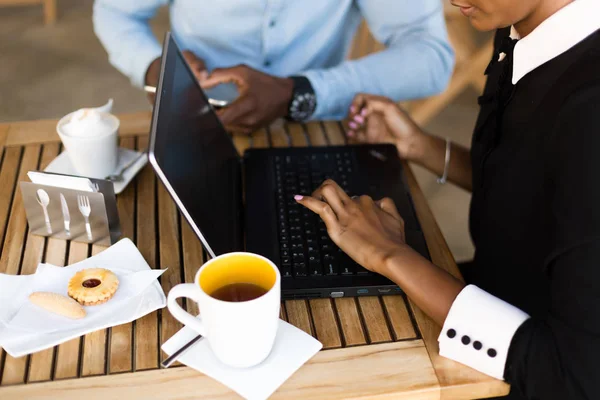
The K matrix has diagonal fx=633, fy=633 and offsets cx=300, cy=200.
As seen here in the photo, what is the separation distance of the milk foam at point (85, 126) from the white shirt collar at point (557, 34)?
669 mm

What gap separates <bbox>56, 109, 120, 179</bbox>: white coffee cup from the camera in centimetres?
103

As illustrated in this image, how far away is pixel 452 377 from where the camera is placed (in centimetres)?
77

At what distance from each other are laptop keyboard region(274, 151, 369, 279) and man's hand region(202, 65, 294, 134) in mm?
150

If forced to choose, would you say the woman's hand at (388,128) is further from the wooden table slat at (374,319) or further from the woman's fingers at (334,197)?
the wooden table slat at (374,319)

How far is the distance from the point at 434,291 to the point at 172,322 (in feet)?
1.13

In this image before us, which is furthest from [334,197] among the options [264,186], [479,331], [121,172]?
[121,172]

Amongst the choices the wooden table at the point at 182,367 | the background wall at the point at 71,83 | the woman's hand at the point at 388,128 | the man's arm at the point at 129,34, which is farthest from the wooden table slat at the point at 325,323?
the background wall at the point at 71,83

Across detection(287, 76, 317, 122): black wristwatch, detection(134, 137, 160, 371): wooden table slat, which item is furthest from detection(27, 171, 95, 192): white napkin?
detection(287, 76, 317, 122): black wristwatch

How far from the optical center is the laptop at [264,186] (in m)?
0.87

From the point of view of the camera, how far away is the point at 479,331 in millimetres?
792

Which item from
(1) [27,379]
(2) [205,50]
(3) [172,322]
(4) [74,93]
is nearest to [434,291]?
(3) [172,322]

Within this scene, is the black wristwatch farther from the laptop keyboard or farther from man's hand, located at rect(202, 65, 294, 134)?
the laptop keyboard

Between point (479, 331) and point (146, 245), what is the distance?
500mm

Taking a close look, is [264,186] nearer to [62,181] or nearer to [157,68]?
[62,181]
